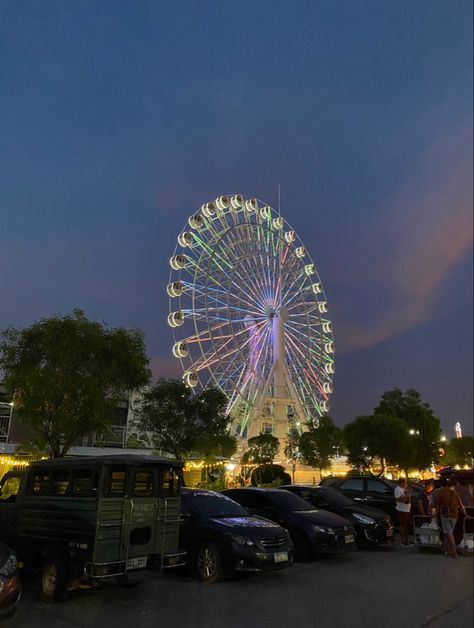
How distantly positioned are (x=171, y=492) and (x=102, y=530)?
4.60 ft

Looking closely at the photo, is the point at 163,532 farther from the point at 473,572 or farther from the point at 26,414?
the point at 26,414

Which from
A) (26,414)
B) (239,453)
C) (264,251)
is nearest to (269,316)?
(264,251)

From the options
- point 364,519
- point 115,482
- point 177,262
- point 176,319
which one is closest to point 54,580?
point 115,482

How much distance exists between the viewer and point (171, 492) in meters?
8.02

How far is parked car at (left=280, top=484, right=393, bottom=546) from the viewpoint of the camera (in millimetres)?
11719

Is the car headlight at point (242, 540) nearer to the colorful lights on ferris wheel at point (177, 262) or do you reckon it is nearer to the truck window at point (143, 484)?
the truck window at point (143, 484)

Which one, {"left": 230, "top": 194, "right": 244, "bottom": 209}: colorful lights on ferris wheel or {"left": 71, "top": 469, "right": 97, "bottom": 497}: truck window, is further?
{"left": 230, "top": 194, "right": 244, "bottom": 209}: colorful lights on ferris wheel

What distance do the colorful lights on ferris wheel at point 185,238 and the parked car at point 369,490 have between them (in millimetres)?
20937

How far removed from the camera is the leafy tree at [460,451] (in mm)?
66025

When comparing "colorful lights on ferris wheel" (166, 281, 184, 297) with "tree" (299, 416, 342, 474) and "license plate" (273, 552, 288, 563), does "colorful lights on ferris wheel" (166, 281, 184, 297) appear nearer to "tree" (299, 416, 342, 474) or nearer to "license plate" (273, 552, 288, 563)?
"tree" (299, 416, 342, 474)

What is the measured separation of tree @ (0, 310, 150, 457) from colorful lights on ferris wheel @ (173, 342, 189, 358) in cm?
1890

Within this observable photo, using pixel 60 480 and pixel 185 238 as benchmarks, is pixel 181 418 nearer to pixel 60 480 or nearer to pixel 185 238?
pixel 60 480

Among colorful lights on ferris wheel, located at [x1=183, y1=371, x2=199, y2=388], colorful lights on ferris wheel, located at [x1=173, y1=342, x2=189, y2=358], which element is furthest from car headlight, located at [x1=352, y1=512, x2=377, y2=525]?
colorful lights on ferris wheel, located at [x1=173, y1=342, x2=189, y2=358]

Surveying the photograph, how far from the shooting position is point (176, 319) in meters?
33.9
